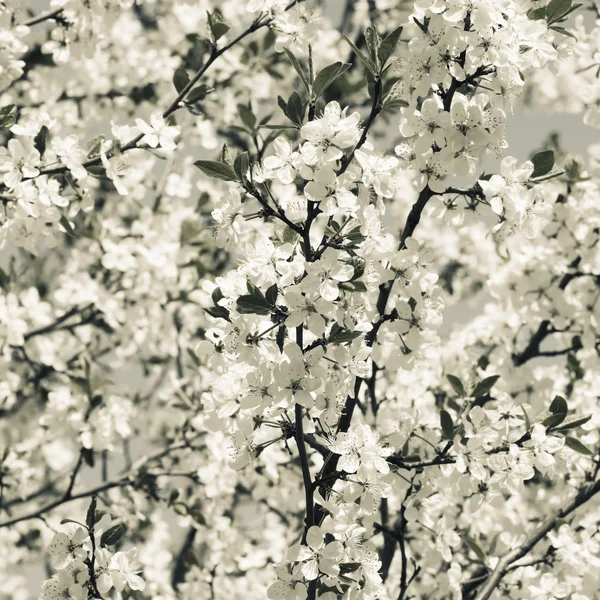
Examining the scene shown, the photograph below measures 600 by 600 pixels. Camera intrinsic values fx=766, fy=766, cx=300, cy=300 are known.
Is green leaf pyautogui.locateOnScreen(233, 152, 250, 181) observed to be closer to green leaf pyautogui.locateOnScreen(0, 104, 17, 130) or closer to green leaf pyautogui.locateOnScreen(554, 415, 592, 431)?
green leaf pyautogui.locateOnScreen(0, 104, 17, 130)

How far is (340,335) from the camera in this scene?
1907 millimetres

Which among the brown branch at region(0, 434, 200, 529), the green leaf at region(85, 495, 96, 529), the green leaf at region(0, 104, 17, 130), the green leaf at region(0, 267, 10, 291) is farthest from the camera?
the green leaf at region(0, 267, 10, 291)

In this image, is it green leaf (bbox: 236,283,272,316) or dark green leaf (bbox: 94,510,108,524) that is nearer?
green leaf (bbox: 236,283,272,316)

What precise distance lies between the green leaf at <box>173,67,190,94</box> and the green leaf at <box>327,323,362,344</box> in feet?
4.58

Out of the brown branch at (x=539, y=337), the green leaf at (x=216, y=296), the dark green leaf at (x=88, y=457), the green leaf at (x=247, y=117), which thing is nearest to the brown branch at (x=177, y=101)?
the green leaf at (x=247, y=117)

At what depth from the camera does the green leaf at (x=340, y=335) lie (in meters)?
1.90

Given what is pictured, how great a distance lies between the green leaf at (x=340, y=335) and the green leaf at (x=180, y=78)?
1.39 metres

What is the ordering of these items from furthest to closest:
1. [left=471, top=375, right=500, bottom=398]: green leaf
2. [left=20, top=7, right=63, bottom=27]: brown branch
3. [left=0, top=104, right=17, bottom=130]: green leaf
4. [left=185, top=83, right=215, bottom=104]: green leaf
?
[left=20, top=7, right=63, bottom=27]: brown branch
[left=185, top=83, right=215, bottom=104]: green leaf
[left=0, top=104, right=17, bottom=130]: green leaf
[left=471, top=375, right=500, bottom=398]: green leaf

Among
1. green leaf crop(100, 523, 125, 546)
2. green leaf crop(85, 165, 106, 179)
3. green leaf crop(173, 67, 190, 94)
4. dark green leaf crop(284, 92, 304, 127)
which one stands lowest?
green leaf crop(100, 523, 125, 546)

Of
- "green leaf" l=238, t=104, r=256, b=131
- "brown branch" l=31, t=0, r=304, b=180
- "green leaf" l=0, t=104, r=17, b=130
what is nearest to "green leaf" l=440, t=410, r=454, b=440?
"brown branch" l=31, t=0, r=304, b=180

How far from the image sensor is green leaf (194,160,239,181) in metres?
1.94

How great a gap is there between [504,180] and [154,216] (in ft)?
9.20

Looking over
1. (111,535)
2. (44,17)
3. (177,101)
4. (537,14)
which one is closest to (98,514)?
(111,535)

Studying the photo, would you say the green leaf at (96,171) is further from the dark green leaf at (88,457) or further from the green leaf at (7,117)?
the dark green leaf at (88,457)
